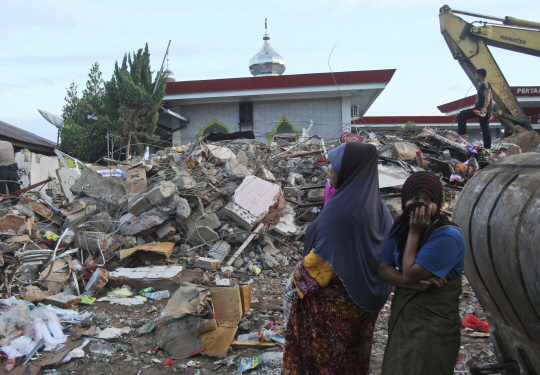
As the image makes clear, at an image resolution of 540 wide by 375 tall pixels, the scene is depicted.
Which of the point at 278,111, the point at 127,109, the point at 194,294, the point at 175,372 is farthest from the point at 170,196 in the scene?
the point at 278,111

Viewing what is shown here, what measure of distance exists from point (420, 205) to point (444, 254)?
21cm

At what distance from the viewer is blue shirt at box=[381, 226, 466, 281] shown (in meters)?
1.45

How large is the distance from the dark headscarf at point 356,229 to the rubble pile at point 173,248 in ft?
4.68

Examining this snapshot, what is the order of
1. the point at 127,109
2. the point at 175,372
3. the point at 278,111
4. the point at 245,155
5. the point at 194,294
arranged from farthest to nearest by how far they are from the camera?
1. the point at 278,111
2. the point at 127,109
3. the point at 245,155
4. the point at 194,294
5. the point at 175,372

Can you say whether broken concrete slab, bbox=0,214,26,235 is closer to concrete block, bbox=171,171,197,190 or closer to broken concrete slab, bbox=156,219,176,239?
broken concrete slab, bbox=156,219,176,239

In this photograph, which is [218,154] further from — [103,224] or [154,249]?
[154,249]

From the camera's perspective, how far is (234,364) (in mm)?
2834

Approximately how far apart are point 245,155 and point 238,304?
4.44 metres

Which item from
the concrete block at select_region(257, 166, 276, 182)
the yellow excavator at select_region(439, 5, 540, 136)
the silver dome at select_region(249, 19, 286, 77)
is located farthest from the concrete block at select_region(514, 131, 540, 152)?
the silver dome at select_region(249, 19, 286, 77)

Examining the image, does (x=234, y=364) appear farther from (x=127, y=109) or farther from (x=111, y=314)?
(x=127, y=109)

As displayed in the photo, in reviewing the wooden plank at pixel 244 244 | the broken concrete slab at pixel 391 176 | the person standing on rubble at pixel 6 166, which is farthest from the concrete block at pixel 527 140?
the person standing on rubble at pixel 6 166

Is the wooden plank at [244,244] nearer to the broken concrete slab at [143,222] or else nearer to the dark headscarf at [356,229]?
the broken concrete slab at [143,222]

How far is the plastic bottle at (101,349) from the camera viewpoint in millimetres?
3033

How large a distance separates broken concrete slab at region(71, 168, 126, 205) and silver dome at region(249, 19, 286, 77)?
12.5m
